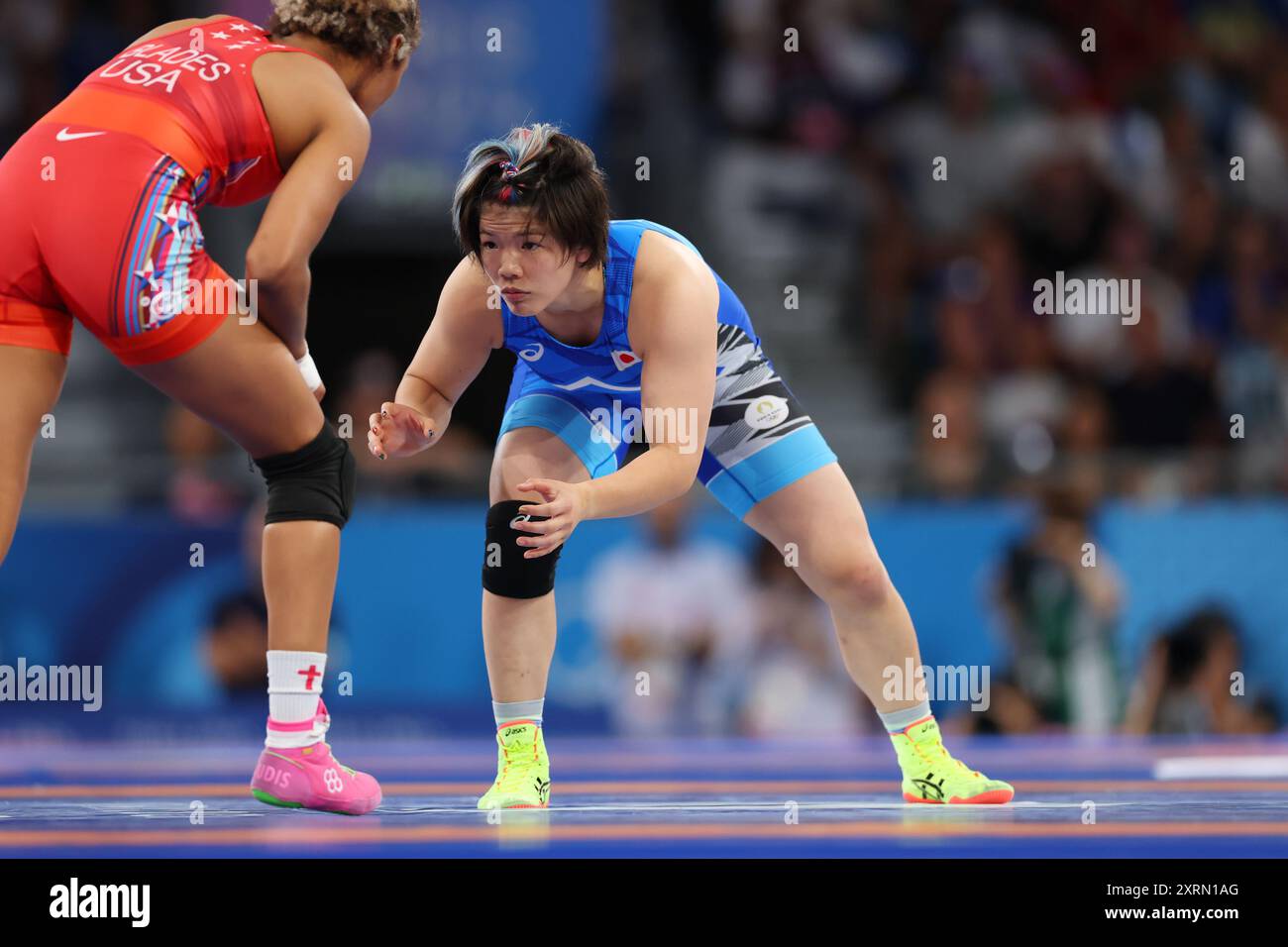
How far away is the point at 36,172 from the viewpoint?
2928 mm

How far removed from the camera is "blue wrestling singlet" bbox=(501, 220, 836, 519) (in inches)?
136

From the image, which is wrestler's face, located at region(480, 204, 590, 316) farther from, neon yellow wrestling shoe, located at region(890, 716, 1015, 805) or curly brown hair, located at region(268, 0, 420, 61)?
neon yellow wrestling shoe, located at region(890, 716, 1015, 805)

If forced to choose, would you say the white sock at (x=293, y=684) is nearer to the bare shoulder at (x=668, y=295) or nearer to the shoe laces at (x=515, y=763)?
the shoe laces at (x=515, y=763)

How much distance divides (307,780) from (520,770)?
502mm

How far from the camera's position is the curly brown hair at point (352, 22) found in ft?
10.3

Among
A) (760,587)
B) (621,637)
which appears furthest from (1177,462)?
(621,637)

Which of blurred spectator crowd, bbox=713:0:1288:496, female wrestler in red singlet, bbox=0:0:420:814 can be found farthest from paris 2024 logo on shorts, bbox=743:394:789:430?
blurred spectator crowd, bbox=713:0:1288:496

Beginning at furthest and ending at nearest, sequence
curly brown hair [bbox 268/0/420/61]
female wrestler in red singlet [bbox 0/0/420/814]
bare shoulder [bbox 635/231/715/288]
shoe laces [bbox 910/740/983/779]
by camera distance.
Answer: shoe laces [bbox 910/740/983/779] < bare shoulder [bbox 635/231/715/288] < curly brown hair [bbox 268/0/420/61] < female wrestler in red singlet [bbox 0/0/420/814]

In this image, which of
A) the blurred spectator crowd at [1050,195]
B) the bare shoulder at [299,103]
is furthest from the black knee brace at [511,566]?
the blurred spectator crowd at [1050,195]

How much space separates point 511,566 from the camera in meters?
3.40

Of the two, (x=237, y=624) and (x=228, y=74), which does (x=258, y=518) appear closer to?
(x=237, y=624)

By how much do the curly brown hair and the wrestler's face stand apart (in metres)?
0.38

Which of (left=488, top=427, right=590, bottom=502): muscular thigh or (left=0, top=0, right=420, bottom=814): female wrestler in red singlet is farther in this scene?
(left=488, top=427, right=590, bottom=502): muscular thigh

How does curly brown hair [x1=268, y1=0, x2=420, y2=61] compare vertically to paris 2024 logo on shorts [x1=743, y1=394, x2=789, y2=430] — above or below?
above
